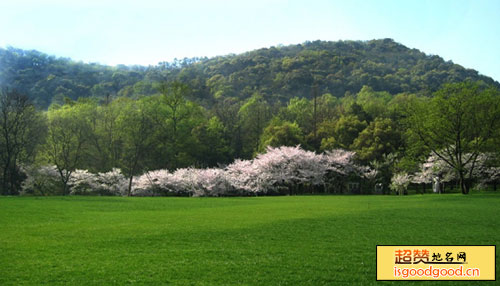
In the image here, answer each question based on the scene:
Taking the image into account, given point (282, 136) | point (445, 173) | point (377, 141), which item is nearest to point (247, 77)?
point (282, 136)

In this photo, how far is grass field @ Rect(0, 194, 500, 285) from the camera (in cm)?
970

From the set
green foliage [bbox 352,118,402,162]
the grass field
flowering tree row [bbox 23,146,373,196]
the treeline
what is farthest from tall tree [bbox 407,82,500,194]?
the grass field

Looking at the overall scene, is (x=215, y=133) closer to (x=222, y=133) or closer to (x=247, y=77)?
(x=222, y=133)

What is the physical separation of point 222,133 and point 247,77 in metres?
56.8

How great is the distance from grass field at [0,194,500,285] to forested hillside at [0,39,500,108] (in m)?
73.1

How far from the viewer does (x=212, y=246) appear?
43.9 feet

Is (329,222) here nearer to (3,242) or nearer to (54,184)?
(3,242)

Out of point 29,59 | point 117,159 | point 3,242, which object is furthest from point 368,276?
point 29,59

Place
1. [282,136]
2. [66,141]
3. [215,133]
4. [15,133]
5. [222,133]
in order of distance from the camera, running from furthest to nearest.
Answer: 1. [222,133]
2. [215,133]
3. [282,136]
4. [66,141]
5. [15,133]

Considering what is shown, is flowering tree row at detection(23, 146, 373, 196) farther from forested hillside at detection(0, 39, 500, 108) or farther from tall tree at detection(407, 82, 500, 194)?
forested hillside at detection(0, 39, 500, 108)

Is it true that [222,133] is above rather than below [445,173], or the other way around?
above

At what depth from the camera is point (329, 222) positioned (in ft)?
63.8

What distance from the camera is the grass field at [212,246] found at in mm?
9703

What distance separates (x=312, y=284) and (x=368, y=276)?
5.03 feet
